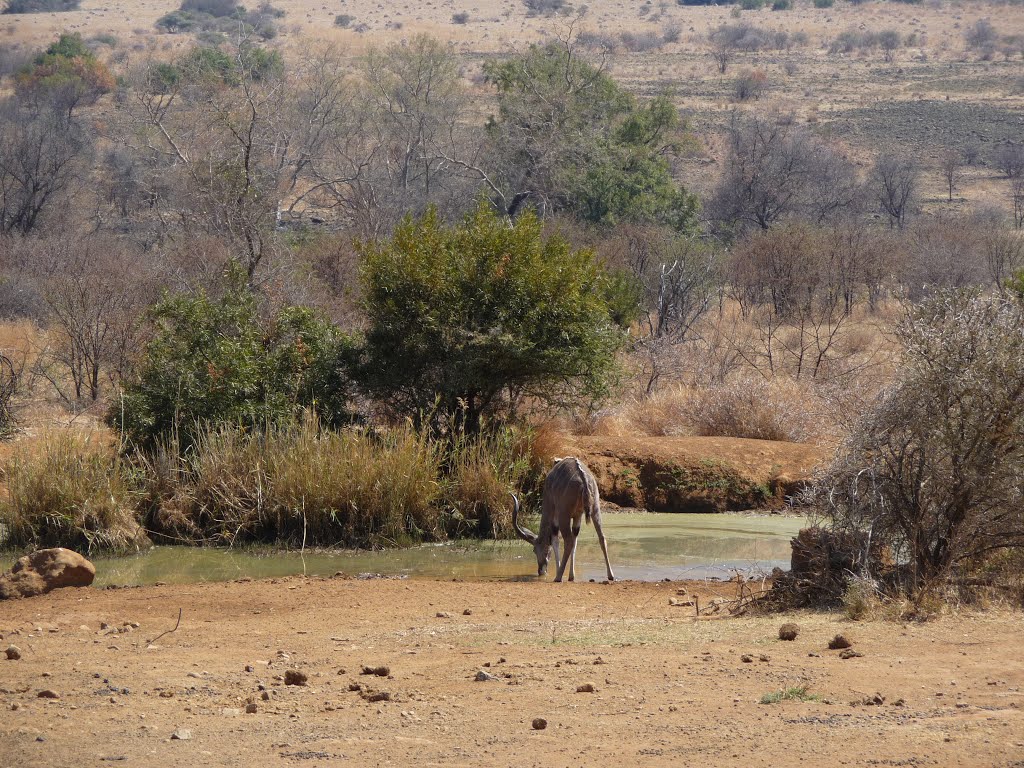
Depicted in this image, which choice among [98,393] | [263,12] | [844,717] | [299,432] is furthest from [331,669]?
[263,12]

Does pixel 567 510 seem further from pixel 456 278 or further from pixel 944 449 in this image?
pixel 456 278

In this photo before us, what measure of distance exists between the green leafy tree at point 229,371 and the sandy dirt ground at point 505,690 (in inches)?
201

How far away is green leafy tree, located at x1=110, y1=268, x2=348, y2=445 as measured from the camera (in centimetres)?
1506

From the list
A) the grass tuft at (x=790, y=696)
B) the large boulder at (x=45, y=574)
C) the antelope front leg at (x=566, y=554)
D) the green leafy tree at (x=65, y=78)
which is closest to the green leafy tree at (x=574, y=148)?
the green leafy tree at (x=65, y=78)

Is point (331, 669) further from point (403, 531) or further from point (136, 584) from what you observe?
point (403, 531)

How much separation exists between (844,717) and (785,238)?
1082 inches

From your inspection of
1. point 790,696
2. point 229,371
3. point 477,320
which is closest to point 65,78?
point 229,371

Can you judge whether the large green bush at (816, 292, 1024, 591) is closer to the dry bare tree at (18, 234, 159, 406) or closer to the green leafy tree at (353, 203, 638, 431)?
the green leafy tree at (353, 203, 638, 431)

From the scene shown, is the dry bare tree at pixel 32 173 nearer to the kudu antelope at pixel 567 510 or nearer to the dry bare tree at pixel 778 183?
the dry bare tree at pixel 778 183

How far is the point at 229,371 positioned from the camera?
50.4ft

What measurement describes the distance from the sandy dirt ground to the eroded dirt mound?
6758 mm

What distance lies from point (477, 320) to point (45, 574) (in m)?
6.06

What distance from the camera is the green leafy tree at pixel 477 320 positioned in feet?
50.4

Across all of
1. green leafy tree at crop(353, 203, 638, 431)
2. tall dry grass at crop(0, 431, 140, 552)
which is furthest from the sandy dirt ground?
green leafy tree at crop(353, 203, 638, 431)
